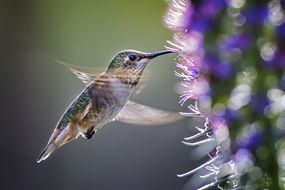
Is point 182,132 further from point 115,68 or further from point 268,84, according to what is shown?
point 268,84

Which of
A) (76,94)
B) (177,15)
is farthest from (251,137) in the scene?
(76,94)

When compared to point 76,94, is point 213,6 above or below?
above

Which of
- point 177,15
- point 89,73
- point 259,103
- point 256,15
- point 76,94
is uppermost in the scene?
point 256,15

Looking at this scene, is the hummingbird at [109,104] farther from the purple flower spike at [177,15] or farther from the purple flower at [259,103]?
the purple flower at [259,103]

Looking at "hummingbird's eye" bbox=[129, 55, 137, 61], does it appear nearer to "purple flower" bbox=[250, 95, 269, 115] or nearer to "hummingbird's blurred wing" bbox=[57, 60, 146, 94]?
"hummingbird's blurred wing" bbox=[57, 60, 146, 94]

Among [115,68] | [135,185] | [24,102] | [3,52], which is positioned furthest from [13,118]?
[115,68]

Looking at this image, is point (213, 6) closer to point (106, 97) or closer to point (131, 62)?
point (131, 62)

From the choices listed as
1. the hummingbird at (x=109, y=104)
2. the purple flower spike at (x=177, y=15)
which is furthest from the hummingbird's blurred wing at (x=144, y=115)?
the purple flower spike at (x=177, y=15)

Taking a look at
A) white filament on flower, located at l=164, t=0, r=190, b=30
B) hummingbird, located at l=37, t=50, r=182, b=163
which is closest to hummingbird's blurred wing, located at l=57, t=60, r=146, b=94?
hummingbird, located at l=37, t=50, r=182, b=163
